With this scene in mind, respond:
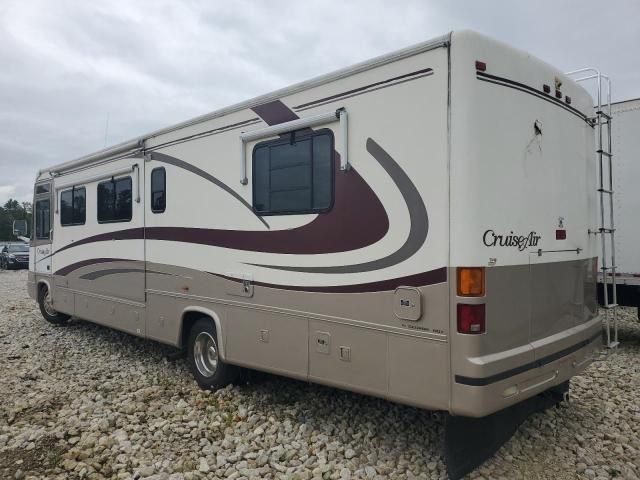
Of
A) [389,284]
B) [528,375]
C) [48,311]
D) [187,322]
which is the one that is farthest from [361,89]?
[48,311]

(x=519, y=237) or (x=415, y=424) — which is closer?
(x=519, y=237)

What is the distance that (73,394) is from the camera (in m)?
5.30

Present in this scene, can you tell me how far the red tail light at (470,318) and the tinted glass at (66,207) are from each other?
6.68 meters

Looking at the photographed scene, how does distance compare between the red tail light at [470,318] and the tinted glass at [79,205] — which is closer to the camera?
the red tail light at [470,318]

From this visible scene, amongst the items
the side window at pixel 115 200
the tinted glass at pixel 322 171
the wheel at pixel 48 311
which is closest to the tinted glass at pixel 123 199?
the side window at pixel 115 200

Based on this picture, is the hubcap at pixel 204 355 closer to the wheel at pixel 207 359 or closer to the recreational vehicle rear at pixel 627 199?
the wheel at pixel 207 359

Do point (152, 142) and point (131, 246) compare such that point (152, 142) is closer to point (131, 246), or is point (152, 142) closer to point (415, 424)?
point (131, 246)

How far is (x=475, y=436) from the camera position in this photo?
140 inches

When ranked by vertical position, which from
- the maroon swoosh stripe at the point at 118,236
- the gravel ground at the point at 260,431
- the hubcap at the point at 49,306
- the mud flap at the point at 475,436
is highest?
the maroon swoosh stripe at the point at 118,236

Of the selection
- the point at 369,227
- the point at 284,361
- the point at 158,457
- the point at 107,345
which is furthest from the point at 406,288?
the point at 107,345

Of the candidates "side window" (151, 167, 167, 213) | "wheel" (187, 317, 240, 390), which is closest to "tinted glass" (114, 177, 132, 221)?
"side window" (151, 167, 167, 213)

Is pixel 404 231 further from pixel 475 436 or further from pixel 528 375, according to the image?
pixel 475 436

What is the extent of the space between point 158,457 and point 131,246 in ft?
10.0

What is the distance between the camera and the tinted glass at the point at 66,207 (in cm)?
782
